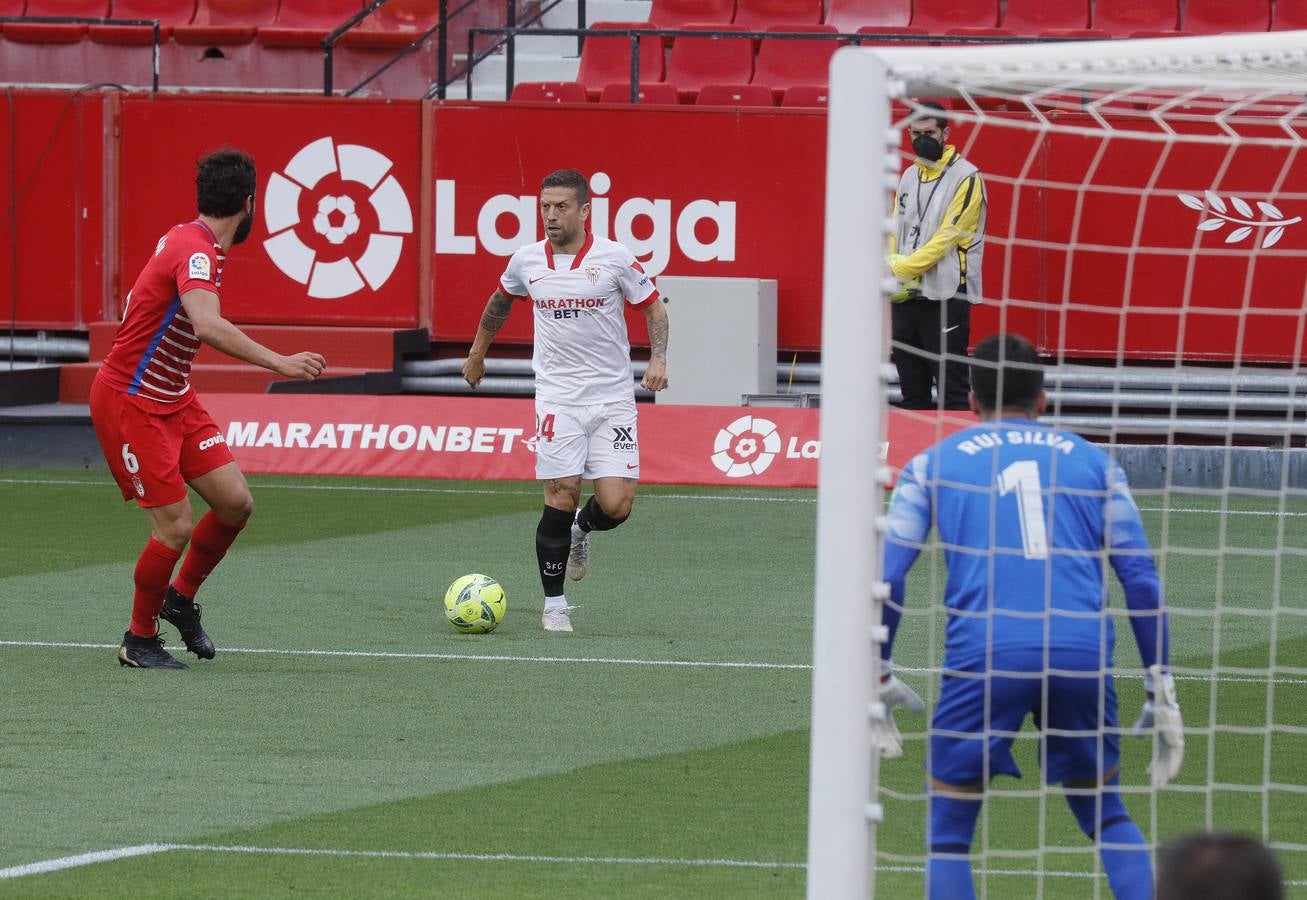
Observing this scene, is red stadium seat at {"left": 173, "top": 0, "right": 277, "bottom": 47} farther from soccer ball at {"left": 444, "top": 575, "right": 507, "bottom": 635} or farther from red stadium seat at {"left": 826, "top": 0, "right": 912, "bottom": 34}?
soccer ball at {"left": 444, "top": 575, "right": 507, "bottom": 635}

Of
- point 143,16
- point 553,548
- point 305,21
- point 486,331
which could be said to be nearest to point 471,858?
point 553,548

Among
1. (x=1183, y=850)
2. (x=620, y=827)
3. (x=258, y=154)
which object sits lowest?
(x=620, y=827)

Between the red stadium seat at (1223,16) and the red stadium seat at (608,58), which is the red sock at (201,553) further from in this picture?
the red stadium seat at (1223,16)

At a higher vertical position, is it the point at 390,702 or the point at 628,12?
the point at 628,12

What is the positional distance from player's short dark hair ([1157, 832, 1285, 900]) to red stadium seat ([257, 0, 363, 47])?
61.3ft

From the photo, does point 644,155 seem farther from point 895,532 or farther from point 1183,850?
point 1183,850

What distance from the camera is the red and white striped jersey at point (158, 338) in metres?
8.92

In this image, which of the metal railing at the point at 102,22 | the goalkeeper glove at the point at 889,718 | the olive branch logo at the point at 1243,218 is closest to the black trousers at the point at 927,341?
the olive branch logo at the point at 1243,218

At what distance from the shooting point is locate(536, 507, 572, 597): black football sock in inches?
400

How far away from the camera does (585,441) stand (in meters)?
10.3

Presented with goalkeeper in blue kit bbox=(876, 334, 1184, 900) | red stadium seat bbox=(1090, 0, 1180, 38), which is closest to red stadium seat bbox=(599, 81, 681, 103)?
red stadium seat bbox=(1090, 0, 1180, 38)

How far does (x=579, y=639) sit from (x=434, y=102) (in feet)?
29.9

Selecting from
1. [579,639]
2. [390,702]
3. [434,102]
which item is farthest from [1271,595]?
[434,102]

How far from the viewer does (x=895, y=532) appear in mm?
5129
